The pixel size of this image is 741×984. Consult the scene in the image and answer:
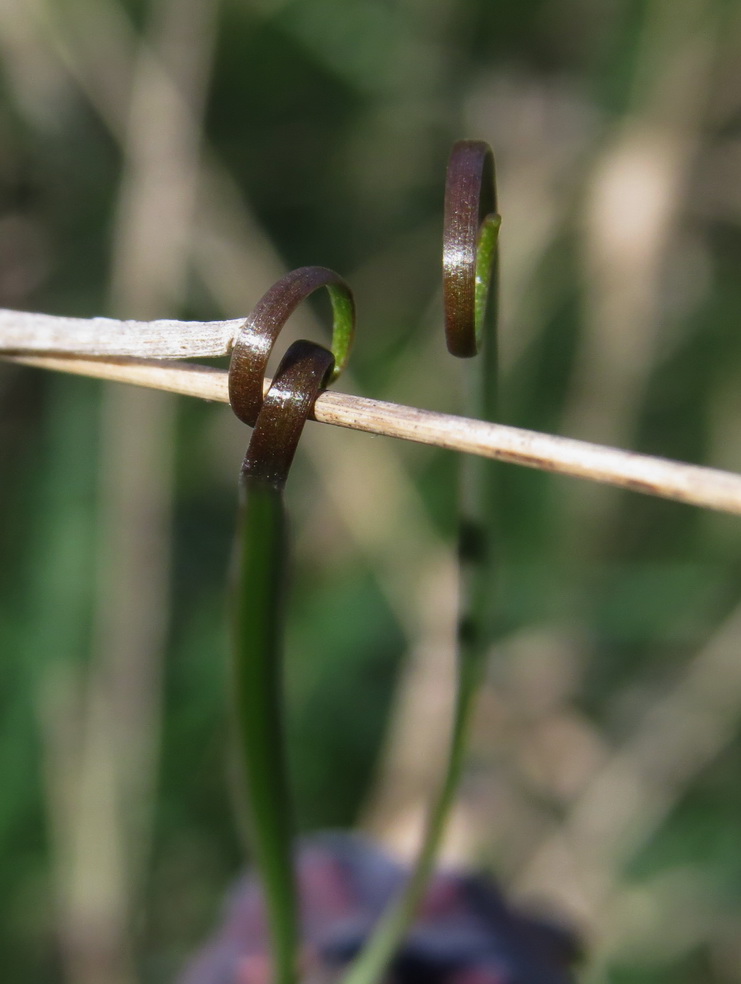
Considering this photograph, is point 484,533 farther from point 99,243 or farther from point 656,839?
point 99,243

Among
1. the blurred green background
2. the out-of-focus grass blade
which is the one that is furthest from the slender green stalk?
the blurred green background

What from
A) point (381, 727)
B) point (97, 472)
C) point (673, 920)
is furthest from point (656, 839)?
point (97, 472)

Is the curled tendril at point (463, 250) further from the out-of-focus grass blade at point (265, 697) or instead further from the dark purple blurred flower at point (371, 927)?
the dark purple blurred flower at point (371, 927)

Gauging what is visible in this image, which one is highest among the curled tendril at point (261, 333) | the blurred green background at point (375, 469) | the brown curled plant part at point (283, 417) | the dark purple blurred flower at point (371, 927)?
the blurred green background at point (375, 469)

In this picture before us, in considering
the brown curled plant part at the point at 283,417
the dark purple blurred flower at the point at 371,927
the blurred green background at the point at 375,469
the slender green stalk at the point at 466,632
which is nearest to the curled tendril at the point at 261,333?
the brown curled plant part at the point at 283,417

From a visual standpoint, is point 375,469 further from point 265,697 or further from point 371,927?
point 265,697

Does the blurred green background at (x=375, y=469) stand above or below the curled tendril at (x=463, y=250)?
above

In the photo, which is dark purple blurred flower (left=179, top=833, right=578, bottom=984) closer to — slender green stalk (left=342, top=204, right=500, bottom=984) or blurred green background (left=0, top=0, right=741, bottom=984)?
slender green stalk (left=342, top=204, right=500, bottom=984)

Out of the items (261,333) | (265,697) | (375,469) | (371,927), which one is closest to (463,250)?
(261,333)
